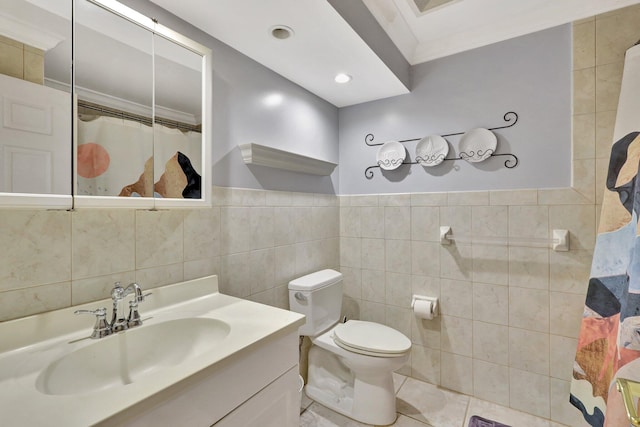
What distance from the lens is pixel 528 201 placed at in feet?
5.59

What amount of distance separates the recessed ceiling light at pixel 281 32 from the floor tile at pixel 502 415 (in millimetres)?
2307

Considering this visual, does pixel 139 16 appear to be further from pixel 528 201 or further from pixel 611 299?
pixel 611 299

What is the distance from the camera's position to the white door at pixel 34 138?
0.77 meters

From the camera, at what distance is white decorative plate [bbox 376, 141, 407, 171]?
211 centimetres

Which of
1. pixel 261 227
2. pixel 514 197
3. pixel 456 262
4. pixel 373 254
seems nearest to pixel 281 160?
pixel 261 227

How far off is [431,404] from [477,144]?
1.66m

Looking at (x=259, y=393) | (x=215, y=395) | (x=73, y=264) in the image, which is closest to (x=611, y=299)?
(x=259, y=393)

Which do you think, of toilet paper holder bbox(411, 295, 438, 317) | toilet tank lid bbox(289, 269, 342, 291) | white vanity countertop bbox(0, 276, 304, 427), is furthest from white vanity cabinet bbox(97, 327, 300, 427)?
toilet paper holder bbox(411, 295, 438, 317)

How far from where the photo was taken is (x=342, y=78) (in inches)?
74.2

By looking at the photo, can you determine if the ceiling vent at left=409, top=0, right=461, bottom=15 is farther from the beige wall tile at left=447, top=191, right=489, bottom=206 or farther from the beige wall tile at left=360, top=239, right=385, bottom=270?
the beige wall tile at left=360, top=239, right=385, bottom=270

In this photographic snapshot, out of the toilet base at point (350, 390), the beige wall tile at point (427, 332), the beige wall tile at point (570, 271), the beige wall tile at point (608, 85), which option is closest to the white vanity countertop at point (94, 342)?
the toilet base at point (350, 390)

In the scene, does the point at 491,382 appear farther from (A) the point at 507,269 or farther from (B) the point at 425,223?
(B) the point at 425,223

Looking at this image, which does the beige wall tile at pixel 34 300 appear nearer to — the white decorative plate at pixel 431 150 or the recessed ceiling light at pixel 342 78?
the recessed ceiling light at pixel 342 78

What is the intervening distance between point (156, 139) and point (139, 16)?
0.44 m
